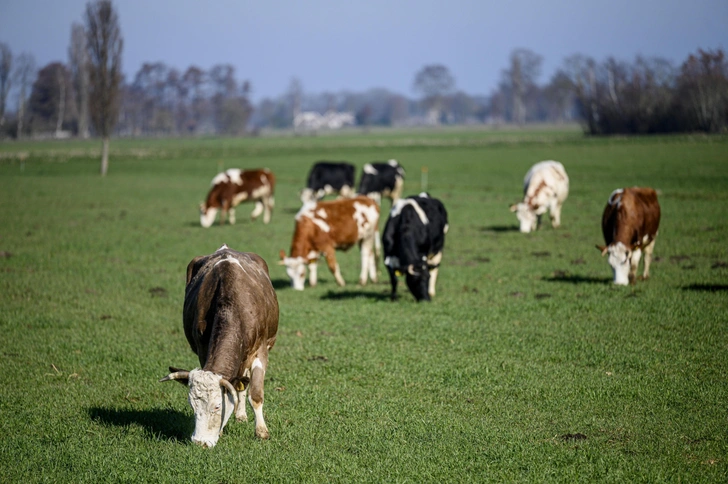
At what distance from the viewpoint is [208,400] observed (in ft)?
19.9

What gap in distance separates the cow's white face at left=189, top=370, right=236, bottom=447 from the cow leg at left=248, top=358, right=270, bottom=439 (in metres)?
0.51

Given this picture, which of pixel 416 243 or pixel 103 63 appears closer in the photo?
pixel 416 243

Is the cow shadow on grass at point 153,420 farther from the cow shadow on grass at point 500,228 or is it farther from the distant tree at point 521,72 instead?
the distant tree at point 521,72

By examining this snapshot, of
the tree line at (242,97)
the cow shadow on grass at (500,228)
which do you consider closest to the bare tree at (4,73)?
the tree line at (242,97)

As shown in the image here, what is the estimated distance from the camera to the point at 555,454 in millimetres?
6539

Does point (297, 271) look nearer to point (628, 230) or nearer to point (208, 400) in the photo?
point (628, 230)

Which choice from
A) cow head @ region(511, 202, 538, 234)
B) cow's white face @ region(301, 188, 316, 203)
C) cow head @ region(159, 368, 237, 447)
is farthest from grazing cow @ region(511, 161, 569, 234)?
cow head @ region(159, 368, 237, 447)

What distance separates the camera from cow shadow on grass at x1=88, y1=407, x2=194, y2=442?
282 inches

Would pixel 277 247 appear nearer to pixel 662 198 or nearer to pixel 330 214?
pixel 330 214

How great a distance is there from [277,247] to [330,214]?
4458 millimetres

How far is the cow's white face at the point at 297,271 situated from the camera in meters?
14.7

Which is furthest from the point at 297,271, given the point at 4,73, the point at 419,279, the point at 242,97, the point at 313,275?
the point at 242,97

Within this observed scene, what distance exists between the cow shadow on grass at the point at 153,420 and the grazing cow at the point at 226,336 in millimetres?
583

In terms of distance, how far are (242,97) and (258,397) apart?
169m
